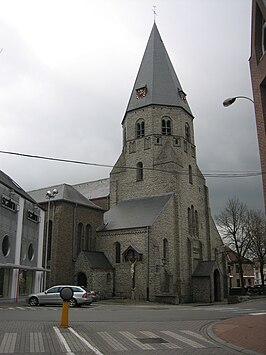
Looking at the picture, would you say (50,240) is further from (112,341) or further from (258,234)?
(112,341)

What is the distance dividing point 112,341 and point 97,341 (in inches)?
16.1

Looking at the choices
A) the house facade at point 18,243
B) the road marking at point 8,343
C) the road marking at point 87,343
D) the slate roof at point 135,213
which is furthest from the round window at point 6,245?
the road marking at point 8,343

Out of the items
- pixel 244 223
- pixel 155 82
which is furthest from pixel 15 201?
pixel 244 223

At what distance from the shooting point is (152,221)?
37.2m

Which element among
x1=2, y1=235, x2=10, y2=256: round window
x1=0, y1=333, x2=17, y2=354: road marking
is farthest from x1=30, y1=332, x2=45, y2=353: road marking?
x1=2, y1=235, x2=10, y2=256: round window

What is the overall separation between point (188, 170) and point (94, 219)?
12.1 metres

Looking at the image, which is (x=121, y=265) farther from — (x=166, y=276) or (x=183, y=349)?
(x=183, y=349)

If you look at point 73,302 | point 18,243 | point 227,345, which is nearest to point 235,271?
point 18,243

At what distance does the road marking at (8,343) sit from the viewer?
8.82m

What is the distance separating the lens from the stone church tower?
36656 millimetres

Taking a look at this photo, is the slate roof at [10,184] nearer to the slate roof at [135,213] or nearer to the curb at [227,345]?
the slate roof at [135,213]

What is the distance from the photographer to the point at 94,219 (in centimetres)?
4338

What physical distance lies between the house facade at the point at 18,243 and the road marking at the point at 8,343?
611 inches

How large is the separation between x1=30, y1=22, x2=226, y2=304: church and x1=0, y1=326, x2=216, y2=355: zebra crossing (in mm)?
22867
